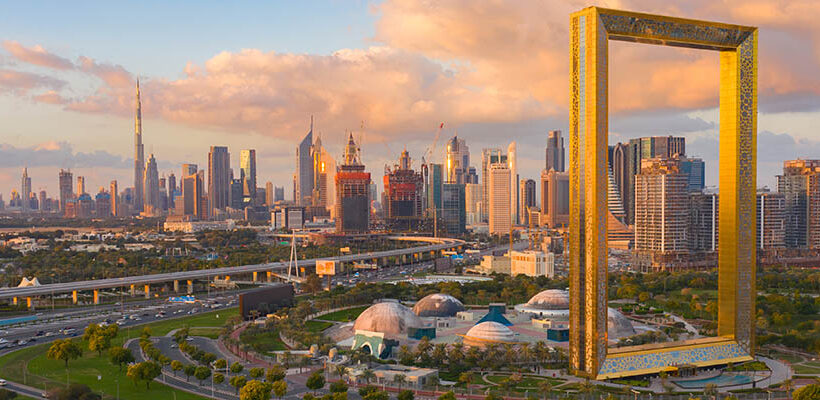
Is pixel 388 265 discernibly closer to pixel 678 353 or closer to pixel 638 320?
pixel 638 320

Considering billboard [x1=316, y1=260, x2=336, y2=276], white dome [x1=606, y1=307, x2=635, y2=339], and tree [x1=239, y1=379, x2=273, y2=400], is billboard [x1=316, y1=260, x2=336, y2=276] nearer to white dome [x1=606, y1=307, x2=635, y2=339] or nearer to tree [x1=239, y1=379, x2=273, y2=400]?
white dome [x1=606, y1=307, x2=635, y2=339]

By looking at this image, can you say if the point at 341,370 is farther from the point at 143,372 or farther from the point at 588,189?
the point at 588,189

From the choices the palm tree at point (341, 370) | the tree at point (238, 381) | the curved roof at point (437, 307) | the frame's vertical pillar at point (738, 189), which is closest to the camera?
the tree at point (238, 381)

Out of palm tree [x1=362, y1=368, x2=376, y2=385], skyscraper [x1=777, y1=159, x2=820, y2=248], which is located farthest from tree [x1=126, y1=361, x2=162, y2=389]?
skyscraper [x1=777, y1=159, x2=820, y2=248]

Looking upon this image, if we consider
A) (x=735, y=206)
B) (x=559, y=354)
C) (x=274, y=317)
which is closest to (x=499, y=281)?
(x=274, y=317)

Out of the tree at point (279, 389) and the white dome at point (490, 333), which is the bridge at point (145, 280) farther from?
the tree at point (279, 389)

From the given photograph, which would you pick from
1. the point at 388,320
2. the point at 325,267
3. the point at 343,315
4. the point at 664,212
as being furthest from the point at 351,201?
the point at 388,320

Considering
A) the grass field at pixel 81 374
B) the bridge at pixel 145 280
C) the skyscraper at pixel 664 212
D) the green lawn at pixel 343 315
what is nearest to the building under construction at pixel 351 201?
the bridge at pixel 145 280
